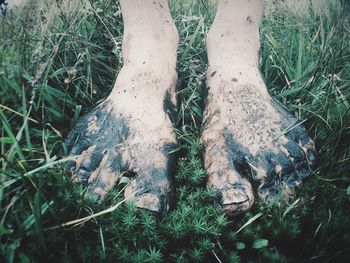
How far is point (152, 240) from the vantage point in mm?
909

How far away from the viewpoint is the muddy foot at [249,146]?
1.03 m

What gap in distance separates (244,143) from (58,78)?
95 centimetres

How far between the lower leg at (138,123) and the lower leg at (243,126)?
0.19m

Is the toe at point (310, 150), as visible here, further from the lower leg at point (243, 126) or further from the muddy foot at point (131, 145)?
the muddy foot at point (131, 145)

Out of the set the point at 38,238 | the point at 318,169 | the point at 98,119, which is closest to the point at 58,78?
the point at 98,119

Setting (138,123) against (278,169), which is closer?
(278,169)

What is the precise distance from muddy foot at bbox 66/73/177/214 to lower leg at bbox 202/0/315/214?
188 millimetres

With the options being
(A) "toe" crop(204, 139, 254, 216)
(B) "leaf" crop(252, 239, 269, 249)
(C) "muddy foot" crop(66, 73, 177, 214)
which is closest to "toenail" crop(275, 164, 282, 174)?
(A) "toe" crop(204, 139, 254, 216)

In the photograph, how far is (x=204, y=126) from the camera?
4.20 feet

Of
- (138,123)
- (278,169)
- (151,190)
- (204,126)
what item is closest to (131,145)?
(138,123)

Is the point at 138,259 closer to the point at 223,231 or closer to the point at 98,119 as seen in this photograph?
the point at 223,231

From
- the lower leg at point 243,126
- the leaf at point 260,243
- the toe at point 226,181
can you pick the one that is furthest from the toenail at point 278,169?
the leaf at point 260,243

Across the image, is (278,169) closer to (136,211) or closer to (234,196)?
(234,196)

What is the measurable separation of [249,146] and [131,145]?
0.46 meters
